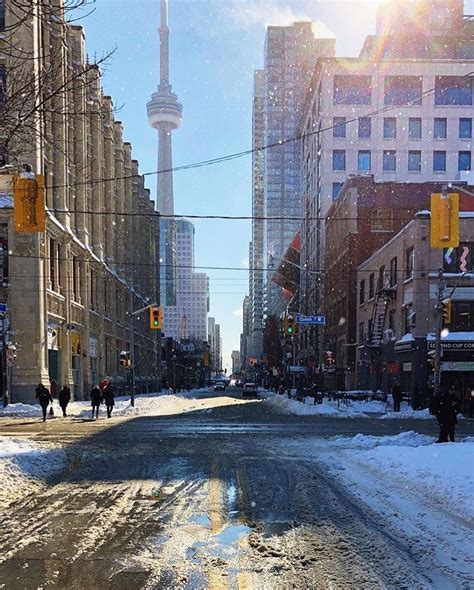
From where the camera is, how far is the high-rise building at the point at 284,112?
590 feet

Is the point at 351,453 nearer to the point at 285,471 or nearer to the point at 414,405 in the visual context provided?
the point at 285,471

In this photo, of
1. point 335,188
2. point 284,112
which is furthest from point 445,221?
point 284,112

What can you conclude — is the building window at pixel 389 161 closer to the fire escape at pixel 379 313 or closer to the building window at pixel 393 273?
the fire escape at pixel 379 313

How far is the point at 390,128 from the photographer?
233ft

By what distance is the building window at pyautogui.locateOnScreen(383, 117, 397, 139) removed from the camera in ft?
233

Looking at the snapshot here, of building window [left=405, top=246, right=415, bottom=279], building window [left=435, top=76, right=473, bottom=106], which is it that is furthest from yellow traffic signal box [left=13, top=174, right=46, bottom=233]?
building window [left=435, top=76, right=473, bottom=106]

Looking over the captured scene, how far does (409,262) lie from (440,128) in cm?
4160

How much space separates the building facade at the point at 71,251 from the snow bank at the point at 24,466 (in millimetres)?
5717

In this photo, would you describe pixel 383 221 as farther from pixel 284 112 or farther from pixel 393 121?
pixel 284 112

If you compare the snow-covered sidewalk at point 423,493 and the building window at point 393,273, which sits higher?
the building window at point 393,273

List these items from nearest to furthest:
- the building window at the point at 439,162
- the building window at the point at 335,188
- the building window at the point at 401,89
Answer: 1. the building window at the point at 439,162
2. the building window at the point at 401,89
3. the building window at the point at 335,188

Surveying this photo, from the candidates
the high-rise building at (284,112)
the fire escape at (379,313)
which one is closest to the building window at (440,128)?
the fire escape at (379,313)

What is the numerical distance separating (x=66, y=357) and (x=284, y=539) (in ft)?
114

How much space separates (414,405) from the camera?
3238 centimetres
